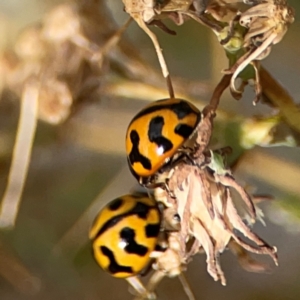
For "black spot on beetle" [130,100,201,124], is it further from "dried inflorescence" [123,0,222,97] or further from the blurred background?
the blurred background

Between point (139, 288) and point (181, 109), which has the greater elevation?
point (181, 109)

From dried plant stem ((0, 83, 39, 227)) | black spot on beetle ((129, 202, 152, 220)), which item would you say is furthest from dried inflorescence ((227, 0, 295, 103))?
dried plant stem ((0, 83, 39, 227))

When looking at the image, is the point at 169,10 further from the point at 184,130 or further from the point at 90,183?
the point at 90,183

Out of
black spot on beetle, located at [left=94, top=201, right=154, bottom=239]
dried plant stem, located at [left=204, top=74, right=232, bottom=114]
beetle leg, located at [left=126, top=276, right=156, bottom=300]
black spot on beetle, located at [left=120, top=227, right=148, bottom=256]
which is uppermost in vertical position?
dried plant stem, located at [left=204, top=74, right=232, bottom=114]

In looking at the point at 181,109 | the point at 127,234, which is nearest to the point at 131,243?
the point at 127,234

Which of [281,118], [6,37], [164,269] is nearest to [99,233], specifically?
[164,269]

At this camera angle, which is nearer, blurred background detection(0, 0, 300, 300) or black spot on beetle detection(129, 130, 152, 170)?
black spot on beetle detection(129, 130, 152, 170)

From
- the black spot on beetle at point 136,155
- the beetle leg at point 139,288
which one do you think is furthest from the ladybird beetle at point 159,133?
the beetle leg at point 139,288
